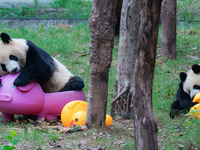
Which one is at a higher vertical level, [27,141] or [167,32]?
[167,32]

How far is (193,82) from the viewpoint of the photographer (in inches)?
199

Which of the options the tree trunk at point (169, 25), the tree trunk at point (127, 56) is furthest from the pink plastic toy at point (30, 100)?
the tree trunk at point (169, 25)

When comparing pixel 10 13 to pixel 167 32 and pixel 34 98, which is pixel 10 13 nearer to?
pixel 167 32

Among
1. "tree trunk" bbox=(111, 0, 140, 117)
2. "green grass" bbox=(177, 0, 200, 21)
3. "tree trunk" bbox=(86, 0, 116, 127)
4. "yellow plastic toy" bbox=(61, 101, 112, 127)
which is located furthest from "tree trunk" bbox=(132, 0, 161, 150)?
"green grass" bbox=(177, 0, 200, 21)

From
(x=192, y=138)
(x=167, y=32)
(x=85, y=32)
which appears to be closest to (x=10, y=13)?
(x=85, y=32)

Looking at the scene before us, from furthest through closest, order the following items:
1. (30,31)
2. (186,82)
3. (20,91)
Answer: (30,31) < (186,82) < (20,91)

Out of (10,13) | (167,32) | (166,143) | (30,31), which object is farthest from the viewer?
(10,13)

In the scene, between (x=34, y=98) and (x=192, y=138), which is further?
(x=34, y=98)

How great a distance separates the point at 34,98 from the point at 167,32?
419cm

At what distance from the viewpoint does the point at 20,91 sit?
4.56 metres

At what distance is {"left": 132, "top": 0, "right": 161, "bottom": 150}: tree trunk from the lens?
2691mm

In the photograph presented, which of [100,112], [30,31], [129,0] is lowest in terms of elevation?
[100,112]

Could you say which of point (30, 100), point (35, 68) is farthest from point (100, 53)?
point (30, 100)

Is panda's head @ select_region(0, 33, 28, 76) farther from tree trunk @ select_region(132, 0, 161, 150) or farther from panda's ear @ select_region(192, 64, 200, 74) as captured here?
panda's ear @ select_region(192, 64, 200, 74)
